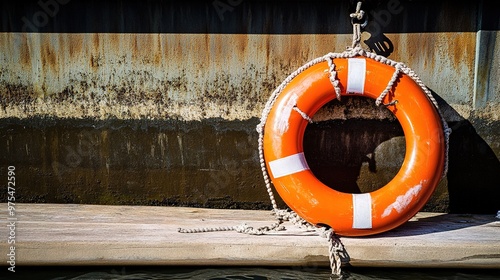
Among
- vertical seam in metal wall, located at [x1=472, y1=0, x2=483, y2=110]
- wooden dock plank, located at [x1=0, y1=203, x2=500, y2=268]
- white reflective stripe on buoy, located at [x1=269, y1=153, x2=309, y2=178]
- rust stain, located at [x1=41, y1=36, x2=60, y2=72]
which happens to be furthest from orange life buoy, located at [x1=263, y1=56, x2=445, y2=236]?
rust stain, located at [x1=41, y1=36, x2=60, y2=72]

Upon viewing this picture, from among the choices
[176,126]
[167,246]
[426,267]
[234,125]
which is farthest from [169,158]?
[426,267]

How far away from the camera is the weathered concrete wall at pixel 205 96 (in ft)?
9.47

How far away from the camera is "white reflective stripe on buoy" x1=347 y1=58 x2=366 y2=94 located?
2623 mm

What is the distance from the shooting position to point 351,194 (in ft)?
8.57

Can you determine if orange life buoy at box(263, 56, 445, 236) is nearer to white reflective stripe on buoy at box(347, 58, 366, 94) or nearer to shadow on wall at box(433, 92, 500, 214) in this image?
white reflective stripe on buoy at box(347, 58, 366, 94)

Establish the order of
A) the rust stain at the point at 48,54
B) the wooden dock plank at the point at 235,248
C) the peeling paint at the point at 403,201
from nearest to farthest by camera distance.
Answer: the wooden dock plank at the point at 235,248
the peeling paint at the point at 403,201
the rust stain at the point at 48,54

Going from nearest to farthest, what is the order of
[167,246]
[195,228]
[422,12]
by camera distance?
[167,246]
[195,228]
[422,12]

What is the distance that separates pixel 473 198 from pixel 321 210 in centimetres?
98

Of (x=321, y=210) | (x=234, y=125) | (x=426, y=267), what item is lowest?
(x=426, y=267)

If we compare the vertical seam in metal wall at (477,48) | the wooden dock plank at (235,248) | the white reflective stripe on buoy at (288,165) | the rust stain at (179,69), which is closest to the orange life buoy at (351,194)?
the white reflective stripe on buoy at (288,165)

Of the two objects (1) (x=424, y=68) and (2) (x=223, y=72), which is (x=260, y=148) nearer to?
(2) (x=223, y=72)

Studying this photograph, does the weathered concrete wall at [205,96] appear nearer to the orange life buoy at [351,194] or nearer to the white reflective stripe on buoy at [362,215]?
the orange life buoy at [351,194]

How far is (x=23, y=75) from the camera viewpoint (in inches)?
118

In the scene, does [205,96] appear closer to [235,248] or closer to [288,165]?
[288,165]
